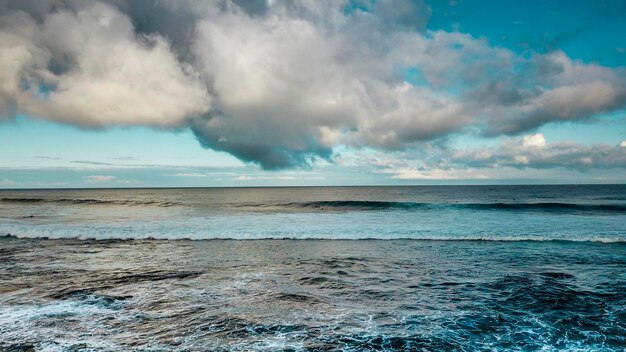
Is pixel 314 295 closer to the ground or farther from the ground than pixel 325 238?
farther from the ground

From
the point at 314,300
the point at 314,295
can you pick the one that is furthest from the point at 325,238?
the point at 314,300

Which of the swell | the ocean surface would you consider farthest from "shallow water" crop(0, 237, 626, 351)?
the swell

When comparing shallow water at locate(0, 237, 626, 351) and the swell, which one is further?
the swell

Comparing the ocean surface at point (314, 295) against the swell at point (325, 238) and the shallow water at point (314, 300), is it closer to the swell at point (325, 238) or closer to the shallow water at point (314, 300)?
the shallow water at point (314, 300)

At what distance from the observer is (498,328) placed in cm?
814

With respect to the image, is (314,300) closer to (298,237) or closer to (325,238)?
(325,238)

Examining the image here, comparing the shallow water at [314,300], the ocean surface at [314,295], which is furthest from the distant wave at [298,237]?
the shallow water at [314,300]

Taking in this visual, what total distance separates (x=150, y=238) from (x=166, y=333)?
56.7ft

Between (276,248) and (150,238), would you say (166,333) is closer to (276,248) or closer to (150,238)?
(276,248)

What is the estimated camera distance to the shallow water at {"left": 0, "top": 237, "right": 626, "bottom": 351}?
7.49 meters

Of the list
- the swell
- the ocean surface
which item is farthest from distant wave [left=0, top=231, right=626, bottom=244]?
the ocean surface

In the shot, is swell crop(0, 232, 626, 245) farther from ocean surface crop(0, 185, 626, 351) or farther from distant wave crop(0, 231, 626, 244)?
ocean surface crop(0, 185, 626, 351)

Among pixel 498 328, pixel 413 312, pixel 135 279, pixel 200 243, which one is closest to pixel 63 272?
pixel 135 279

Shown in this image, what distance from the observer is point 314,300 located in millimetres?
10180
